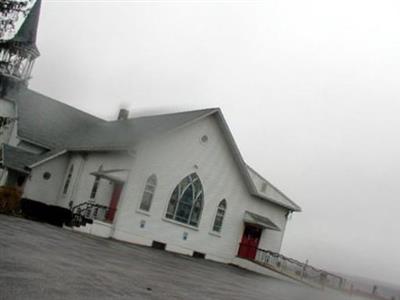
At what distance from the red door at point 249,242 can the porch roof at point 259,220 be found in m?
0.86

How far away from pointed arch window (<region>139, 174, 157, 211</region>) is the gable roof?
233 centimetres

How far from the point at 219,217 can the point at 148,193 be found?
5683 mm

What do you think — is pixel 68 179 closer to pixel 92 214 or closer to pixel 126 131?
pixel 126 131

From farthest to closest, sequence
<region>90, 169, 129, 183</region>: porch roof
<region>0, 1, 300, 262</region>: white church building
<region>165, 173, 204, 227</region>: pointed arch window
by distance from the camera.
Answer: <region>165, 173, 204, 227</region>: pointed arch window → <region>0, 1, 300, 262</region>: white church building → <region>90, 169, 129, 183</region>: porch roof

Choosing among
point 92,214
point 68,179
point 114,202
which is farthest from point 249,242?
point 68,179

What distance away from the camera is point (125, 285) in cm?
1010

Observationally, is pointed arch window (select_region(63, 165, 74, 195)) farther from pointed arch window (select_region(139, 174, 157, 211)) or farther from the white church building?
pointed arch window (select_region(139, 174, 157, 211))

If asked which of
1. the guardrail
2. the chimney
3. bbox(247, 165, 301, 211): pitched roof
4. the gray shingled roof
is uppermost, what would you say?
the chimney

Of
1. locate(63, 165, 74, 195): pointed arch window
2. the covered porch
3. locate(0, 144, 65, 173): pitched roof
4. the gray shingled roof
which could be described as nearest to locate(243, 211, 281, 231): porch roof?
the covered porch

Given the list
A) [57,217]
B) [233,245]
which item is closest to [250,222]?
[233,245]

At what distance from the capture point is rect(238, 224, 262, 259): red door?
108 feet

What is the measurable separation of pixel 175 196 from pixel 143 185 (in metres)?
2.48

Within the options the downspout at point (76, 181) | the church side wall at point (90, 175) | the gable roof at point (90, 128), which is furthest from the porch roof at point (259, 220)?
the downspout at point (76, 181)

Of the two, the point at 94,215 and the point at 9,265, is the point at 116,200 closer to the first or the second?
the point at 94,215
